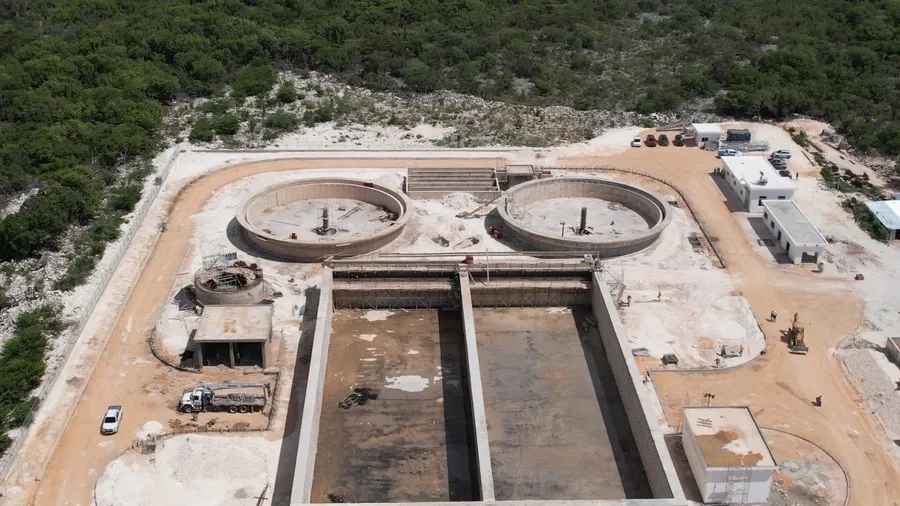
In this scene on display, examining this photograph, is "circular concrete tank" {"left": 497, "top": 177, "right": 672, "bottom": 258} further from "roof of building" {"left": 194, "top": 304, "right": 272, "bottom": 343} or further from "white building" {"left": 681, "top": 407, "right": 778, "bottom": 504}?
"white building" {"left": 681, "top": 407, "right": 778, "bottom": 504}

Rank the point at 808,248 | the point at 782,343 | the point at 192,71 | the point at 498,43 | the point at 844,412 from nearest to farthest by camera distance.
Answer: the point at 844,412
the point at 782,343
the point at 808,248
the point at 192,71
the point at 498,43

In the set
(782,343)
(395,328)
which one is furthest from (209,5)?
(782,343)

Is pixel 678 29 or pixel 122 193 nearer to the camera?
pixel 122 193

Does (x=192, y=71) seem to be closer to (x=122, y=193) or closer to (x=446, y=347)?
(x=122, y=193)

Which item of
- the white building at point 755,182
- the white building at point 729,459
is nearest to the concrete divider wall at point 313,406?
→ the white building at point 729,459

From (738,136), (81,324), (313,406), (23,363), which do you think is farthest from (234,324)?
(738,136)

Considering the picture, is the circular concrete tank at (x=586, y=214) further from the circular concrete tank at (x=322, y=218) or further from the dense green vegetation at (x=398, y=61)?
the dense green vegetation at (x=398, y=61)
